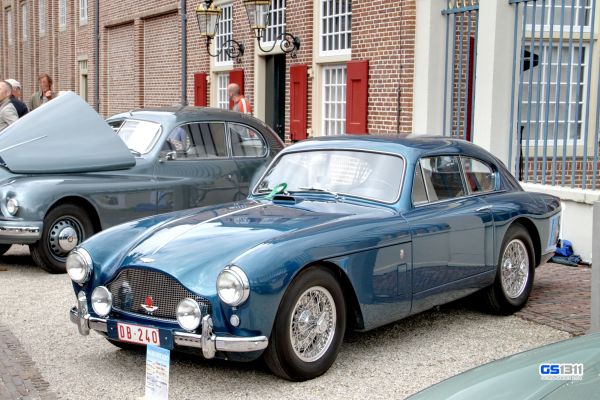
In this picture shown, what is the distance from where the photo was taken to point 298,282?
4785mm

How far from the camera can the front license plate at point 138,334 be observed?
4.73m

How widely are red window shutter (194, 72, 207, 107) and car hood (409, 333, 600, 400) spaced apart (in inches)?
620

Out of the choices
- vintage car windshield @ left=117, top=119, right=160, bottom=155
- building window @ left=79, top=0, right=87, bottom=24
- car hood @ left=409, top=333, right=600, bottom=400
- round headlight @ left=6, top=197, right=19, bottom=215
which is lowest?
round headlight @ left=6, top=197, right=19, bottom=215

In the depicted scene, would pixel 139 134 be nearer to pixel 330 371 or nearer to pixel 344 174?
pixel 344 174

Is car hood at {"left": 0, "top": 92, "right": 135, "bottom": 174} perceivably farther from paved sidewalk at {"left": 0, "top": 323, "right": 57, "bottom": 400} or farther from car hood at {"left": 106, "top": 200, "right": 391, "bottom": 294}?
car hood at {"left": 106, "top": 200, "right": 391, "bottom": 294}

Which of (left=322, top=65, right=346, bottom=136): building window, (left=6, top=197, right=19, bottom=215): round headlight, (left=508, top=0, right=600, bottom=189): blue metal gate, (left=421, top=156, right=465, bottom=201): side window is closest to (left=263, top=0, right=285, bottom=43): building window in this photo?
(left=322, top=65, right=346, bottom=136): building window

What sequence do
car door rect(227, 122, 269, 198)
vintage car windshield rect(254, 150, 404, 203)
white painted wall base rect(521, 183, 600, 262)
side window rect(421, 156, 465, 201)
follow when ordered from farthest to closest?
car door rect(227, 122, 269, 198) → white painted wall base rect(521, 183, 600, 262) → side window rect(421, 156, 465, 201) → vintage car windshield rect(254, 150, 404, 203)

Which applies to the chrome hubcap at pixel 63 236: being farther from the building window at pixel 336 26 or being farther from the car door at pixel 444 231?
the building window at pixel 336 26

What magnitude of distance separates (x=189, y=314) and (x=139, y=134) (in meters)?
4.98

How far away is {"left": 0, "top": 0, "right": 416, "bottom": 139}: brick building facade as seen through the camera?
12117 millimetres

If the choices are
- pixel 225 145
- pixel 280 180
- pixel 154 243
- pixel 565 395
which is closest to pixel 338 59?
pixel 225 145

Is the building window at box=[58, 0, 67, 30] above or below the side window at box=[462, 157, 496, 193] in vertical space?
above

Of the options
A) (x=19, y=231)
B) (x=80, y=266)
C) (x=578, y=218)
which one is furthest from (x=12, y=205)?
(x=578, y=218)

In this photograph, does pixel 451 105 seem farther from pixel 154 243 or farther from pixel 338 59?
pixel 154 243
